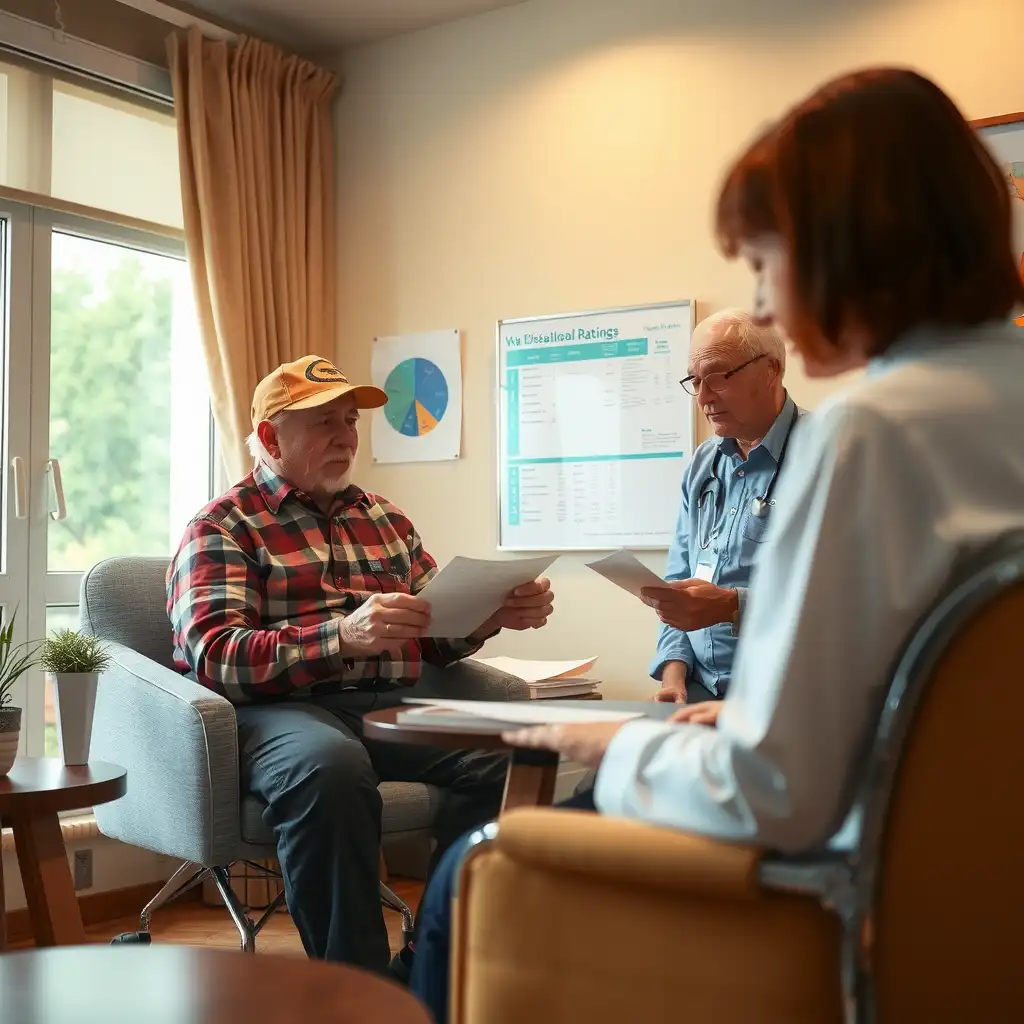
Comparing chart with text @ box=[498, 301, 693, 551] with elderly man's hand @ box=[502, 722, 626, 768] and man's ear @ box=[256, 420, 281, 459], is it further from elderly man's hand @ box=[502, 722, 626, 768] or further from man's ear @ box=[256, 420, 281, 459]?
elderly man's hand @ box=[502, 722, 626, 768]

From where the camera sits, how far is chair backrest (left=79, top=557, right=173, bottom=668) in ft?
9.00

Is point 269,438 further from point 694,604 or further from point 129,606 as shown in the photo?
point 694,604

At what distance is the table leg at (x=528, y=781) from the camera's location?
1470 mm

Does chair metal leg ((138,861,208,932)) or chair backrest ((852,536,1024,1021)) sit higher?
chair backrest ((852,536,1024,1021))

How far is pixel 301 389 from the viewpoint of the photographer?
2.79m

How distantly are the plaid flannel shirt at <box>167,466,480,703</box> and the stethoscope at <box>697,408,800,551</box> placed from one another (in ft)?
1.88

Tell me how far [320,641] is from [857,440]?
163 centimetres

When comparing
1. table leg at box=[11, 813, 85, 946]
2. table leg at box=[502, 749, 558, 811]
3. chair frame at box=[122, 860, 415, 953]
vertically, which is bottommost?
chair frame at box=[122, 860, 415, 953]

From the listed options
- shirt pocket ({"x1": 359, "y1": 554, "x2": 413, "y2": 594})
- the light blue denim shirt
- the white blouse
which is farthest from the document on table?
the white blouse

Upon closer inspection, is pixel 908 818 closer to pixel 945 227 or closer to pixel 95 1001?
pixel 945 227

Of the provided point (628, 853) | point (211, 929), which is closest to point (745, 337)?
point (628, 853)

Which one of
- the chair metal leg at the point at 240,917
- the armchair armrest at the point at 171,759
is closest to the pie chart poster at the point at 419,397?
the armchair armrest at the point at 171,759

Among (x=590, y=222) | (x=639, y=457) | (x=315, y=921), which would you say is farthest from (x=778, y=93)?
(x=315, y=921)

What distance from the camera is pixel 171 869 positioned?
3561 mm
